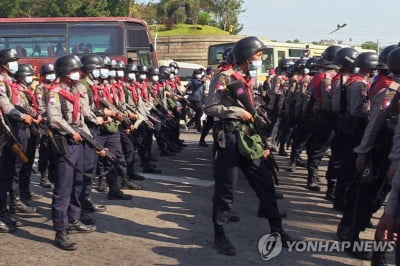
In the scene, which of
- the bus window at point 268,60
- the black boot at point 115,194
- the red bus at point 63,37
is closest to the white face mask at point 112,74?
the black boot at point 115,194

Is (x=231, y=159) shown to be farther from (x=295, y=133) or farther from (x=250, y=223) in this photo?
(x=295, y=133)

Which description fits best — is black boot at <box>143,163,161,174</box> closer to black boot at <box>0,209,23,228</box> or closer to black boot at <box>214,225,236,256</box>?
black boot at <box>0,209,23,228</box>

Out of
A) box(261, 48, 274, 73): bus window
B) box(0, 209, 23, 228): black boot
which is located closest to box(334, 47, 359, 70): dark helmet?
box(0, 209, 23, 228): black boot

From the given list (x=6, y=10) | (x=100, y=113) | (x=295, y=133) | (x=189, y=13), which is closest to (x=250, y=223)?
(x=100, y=113)

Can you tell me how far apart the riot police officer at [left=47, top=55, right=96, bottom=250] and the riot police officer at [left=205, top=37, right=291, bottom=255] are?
4.47 feet

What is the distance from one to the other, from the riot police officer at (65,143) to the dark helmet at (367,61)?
323 centimetres

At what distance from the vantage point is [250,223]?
19.4 feet

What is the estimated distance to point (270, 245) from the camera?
5.03m

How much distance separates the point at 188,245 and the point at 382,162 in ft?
6.48

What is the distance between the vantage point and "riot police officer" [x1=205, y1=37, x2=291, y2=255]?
15.7 feet

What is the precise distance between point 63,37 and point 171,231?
37.7ft

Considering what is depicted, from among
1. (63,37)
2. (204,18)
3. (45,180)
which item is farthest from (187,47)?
(45,180)

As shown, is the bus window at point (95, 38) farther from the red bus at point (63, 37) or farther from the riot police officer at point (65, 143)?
the riot police officer at point (65, 143)

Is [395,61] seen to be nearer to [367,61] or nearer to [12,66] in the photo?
[367,61]
